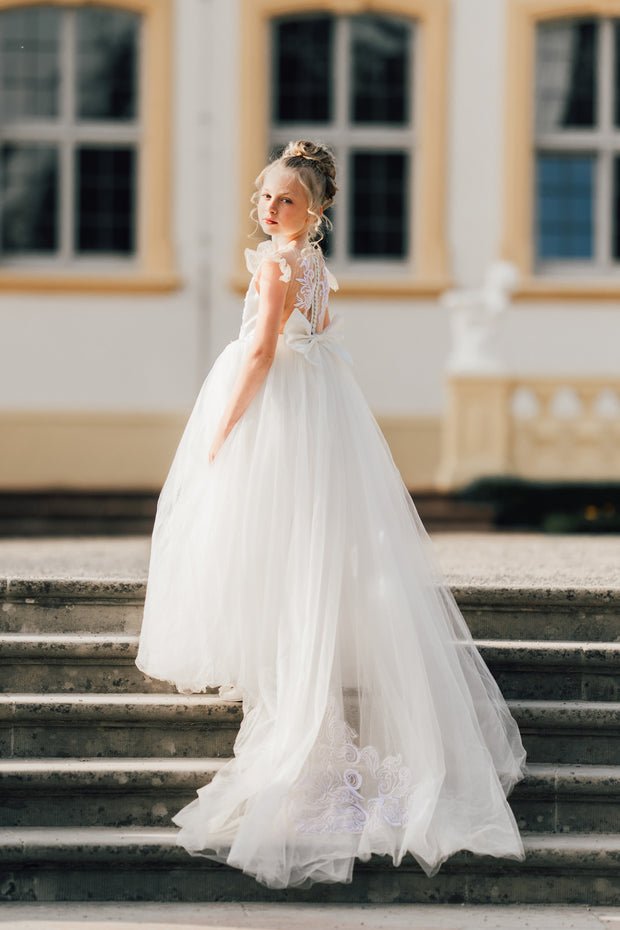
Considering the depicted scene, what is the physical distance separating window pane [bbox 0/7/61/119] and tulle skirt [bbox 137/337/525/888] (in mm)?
7503

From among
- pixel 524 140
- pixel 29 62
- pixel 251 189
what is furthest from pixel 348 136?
pixel 29 62

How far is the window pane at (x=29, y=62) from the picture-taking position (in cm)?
1052

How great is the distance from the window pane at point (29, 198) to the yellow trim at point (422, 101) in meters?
1.65

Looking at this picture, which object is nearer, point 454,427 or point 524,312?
point 454,427

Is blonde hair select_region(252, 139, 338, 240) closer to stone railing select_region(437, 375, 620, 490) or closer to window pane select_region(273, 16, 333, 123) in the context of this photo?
stone railing select_region(437, 375, 620, 490)

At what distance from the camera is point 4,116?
10.6 metres

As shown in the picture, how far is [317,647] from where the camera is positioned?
11.9ft

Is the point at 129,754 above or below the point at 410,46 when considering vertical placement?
below

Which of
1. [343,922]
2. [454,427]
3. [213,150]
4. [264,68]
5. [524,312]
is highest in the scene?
[264,68]

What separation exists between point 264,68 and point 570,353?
3.48 meters

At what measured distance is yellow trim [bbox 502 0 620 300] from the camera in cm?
1047

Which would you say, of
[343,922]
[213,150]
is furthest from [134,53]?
[343,922]

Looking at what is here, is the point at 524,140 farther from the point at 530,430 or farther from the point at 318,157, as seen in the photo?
the point at 318,157

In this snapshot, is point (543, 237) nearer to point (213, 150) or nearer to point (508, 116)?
point (508, 116)
